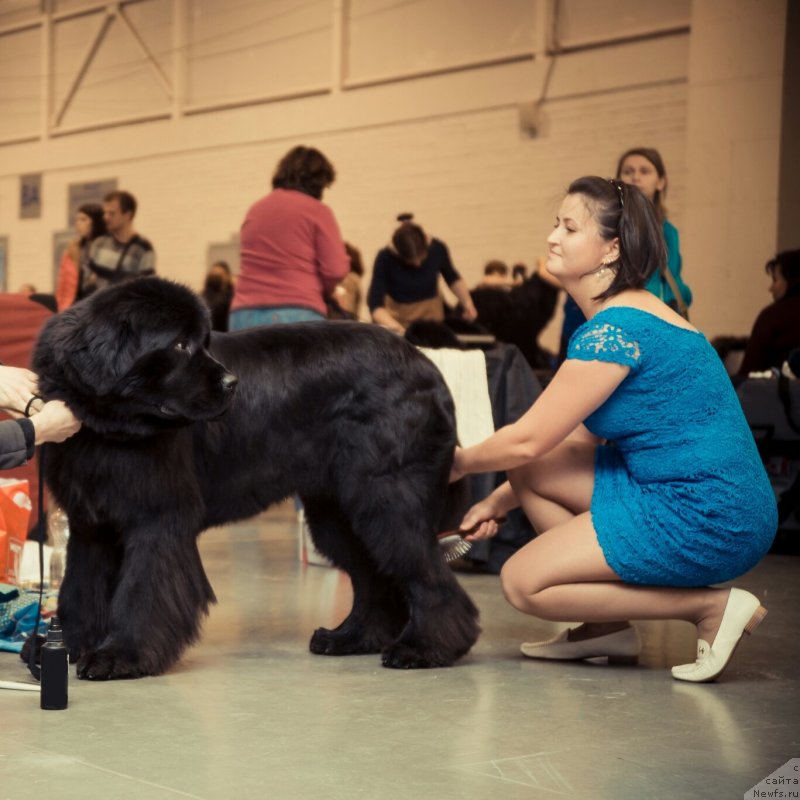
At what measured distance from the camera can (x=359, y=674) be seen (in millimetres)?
2838

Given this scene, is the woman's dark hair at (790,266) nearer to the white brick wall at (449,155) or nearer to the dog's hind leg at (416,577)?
the white brick wall at (449,155)

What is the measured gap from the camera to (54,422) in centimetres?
258

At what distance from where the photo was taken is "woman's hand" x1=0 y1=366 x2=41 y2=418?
2650 millimetres

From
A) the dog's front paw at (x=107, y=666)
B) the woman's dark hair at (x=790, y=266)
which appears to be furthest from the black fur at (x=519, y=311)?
the dog's front paw at (x=107, y=666)

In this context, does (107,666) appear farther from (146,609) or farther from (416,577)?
(416,577)

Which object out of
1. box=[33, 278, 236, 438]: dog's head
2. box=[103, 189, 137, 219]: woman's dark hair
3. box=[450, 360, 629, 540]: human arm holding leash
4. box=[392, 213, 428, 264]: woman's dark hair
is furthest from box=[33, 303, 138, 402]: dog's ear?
box=[103, 189, 137, 219]: woman's dark hair

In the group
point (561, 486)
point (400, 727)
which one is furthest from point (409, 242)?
point (400, 727)

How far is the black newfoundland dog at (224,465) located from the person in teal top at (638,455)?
21 centimetres

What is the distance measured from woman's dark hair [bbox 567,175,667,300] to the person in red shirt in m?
2.46

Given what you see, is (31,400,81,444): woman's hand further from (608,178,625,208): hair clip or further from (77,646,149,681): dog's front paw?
(608,178,625,208): hair clip

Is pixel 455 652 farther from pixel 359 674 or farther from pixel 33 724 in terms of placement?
pixel 33 724

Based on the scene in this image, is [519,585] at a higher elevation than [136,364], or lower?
lower

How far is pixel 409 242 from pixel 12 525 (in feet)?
11.7

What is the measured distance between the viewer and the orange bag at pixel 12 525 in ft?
11.3
